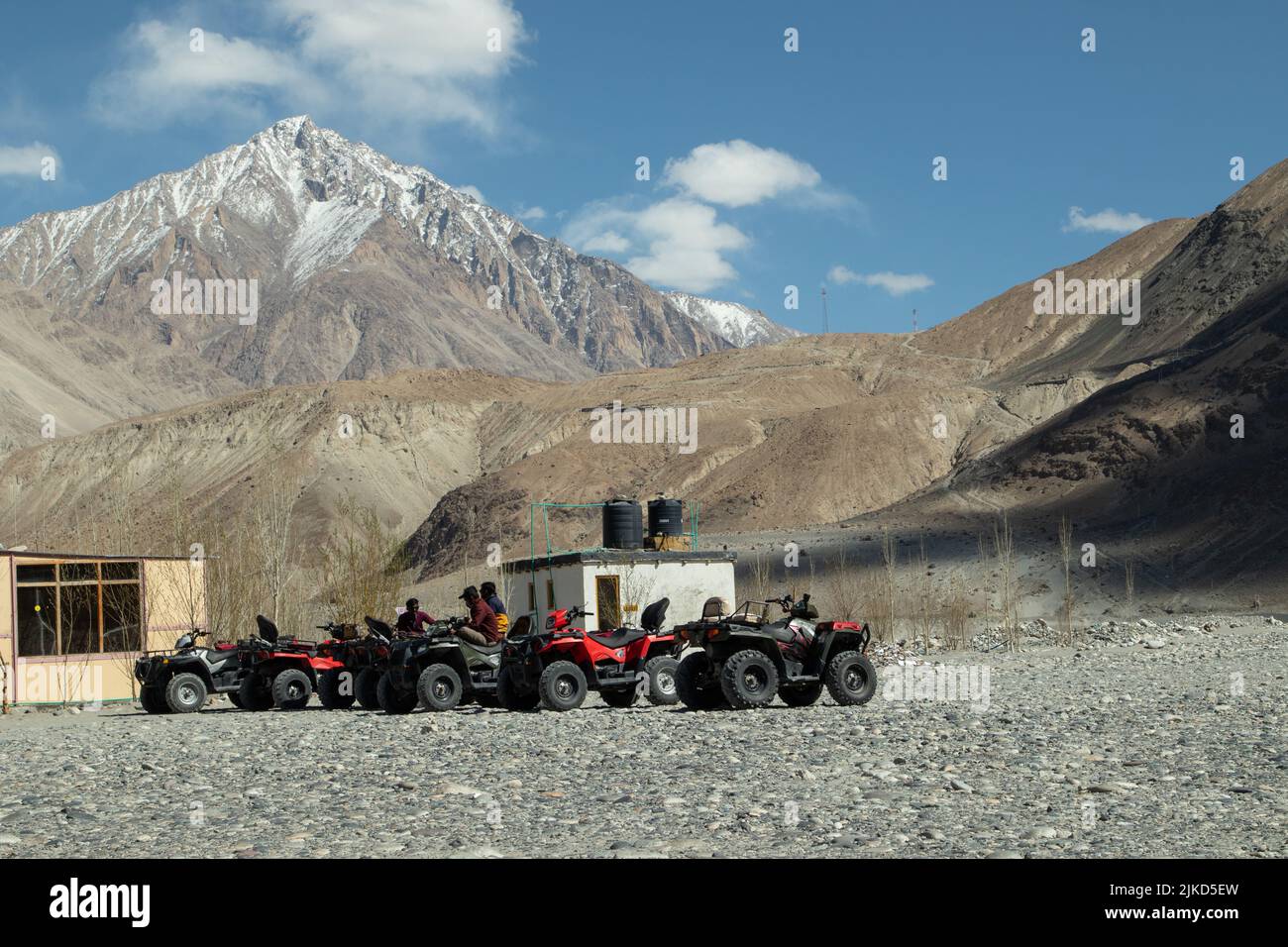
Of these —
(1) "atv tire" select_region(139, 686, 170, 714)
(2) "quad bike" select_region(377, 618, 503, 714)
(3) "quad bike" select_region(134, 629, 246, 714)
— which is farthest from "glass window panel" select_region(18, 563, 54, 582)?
(2) "quad bike" select_region(377, 618, 503, 714)

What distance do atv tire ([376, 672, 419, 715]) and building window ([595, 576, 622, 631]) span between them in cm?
1108

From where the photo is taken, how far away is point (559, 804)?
1051 centimetres

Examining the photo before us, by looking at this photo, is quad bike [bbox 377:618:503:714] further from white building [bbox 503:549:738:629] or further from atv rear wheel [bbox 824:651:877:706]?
white building [bbox 503:549:738:629]

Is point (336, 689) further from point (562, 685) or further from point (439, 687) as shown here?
point (562, 685)

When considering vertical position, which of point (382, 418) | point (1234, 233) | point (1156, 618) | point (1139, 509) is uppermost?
point (1234, 233)

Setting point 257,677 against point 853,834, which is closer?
point 853,834

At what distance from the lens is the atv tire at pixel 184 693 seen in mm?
23125

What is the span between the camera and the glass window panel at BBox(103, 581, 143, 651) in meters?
27.4

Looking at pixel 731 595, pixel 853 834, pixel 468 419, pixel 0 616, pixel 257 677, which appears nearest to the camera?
pixel 853 834

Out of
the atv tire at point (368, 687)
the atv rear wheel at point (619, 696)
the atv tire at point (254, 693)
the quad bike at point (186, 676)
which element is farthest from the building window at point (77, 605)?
the atv rear wheel at point (619, 696)

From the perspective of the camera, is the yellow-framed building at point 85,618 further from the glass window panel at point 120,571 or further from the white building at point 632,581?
the white building at point 632,581

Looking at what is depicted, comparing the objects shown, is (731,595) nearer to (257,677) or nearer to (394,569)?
(394,569)
